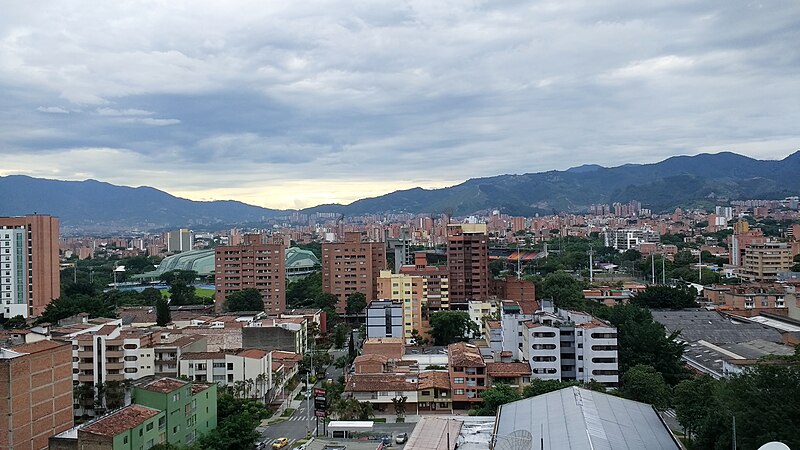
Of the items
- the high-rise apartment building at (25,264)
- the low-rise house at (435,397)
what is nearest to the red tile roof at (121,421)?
the low-rise house at (435,397)

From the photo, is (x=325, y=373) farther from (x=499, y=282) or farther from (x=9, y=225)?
(x=9, y=225)

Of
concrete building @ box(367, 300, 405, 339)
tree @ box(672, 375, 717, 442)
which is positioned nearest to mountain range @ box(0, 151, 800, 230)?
concrete building @ box(367, 300, 405, 339)

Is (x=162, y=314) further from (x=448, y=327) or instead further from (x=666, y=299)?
(x=666, y=299)

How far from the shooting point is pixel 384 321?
2114cm

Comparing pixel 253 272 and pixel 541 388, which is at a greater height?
pixel 253 272

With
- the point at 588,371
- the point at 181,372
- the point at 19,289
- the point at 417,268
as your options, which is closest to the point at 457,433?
the point at 588,371

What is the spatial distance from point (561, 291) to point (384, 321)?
28.3ft

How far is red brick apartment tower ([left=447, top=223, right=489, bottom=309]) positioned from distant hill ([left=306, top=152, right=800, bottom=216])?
370ft

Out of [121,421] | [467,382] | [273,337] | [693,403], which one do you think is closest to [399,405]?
[467,382]

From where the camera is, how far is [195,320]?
21.8 meters

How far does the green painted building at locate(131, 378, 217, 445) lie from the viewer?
454 inches

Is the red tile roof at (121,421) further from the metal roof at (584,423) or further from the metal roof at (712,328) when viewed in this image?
the metal roof at (712,328)

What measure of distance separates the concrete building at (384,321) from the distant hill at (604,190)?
121442 mm

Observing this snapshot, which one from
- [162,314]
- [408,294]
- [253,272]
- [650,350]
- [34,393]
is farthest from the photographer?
[253,272]
